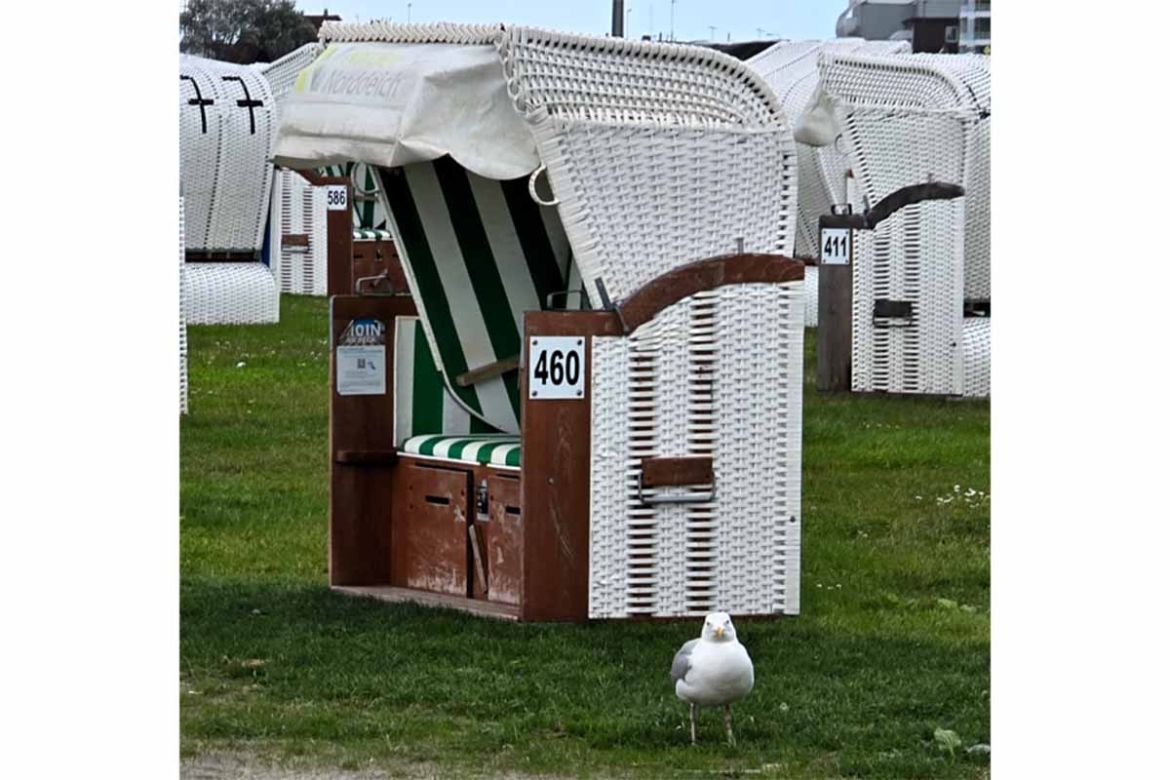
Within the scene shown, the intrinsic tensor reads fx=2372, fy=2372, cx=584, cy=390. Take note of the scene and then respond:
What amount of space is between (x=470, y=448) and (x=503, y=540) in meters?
0.32

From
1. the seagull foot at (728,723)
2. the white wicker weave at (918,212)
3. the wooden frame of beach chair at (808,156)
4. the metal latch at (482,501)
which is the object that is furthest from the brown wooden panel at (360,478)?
the wooden frame of beach chair at (808,156)

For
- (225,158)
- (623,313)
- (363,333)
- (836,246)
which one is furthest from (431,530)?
(225,158)

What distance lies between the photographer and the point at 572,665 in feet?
20.3

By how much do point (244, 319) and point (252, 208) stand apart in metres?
2.62

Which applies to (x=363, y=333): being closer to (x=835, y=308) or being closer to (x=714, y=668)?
(x=714, y=668)

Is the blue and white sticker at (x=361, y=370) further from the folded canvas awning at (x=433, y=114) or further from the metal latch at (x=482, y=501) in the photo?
the folded canvas awning at (x=433, y=114)

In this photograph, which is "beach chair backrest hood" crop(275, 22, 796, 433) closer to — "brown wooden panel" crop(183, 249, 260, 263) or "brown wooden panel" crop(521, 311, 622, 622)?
"brown wooden panel" crop(521, 311, 622, 622)

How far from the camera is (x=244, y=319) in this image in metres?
18.1

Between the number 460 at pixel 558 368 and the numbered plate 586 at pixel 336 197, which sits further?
the numbered plate 586 at pixel 336 197

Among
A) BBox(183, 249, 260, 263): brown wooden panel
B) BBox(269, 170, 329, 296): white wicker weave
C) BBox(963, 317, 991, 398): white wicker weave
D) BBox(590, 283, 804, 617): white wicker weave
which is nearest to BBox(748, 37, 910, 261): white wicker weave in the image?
BBox(269, 170, 329, 296): white wicker weave

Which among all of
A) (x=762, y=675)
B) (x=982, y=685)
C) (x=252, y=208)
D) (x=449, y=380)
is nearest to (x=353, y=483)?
(x=449, y=380)

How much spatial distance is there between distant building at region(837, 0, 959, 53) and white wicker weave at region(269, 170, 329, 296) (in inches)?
204

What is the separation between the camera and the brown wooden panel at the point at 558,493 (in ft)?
21.7

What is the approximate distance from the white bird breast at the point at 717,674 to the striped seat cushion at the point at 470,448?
1665 millimetres
